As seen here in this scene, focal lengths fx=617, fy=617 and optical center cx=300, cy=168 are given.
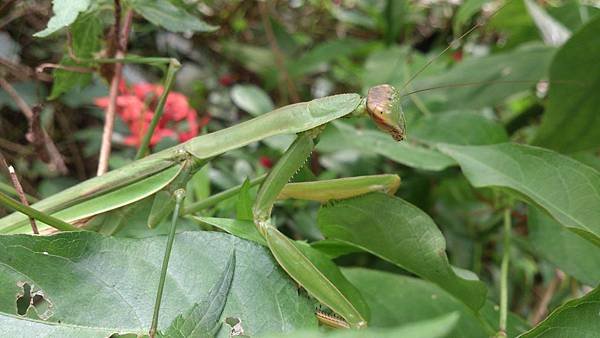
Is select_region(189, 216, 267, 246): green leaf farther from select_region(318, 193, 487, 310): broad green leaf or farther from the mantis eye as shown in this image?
the mantis eye

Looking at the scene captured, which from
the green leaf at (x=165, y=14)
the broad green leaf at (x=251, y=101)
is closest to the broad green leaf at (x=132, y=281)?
the green leaf at (x=165, y=14)

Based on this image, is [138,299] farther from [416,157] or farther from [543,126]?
[543,126]

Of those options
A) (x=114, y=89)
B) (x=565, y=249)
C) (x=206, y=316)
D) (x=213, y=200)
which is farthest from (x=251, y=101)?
(x=206, y=316)

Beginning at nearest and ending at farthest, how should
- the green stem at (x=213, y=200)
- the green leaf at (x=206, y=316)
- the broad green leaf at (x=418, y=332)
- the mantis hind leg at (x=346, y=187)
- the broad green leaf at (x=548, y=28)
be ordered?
the broad green leaf at (x=418, y=332)
the green leaf at (x=206, y=316)
the mantis hind leg at (x=346, y=187)
the green stem at (x=213, y=200)
the broad green leaf at (x=548, y=28)

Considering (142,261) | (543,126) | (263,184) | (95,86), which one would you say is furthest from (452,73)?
(142,261)

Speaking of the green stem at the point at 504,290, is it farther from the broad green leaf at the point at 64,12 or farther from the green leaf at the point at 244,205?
the broad green leaf at the point at 64,12

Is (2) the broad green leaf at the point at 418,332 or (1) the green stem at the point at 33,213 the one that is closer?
(2) the broad green leaf at the point at 418,332

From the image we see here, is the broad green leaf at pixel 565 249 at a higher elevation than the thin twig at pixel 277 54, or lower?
lower

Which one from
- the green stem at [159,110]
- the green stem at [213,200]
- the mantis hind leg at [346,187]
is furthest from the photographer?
the green stem at [159,110]
